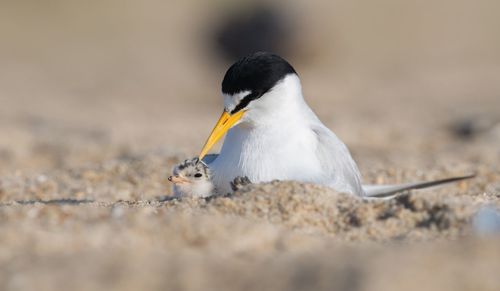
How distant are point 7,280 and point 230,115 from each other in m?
2.12

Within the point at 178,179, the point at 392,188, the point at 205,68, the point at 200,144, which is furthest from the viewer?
the point at 205,68

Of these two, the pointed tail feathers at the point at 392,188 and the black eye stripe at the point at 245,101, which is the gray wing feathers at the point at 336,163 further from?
the black eye stripe at the point at 245,101

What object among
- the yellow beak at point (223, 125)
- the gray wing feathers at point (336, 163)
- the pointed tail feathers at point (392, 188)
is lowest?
the pointed tail feathers at point (392, 188)

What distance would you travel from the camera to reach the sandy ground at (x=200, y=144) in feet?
8.97

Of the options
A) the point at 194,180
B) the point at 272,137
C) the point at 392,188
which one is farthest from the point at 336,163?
the point at 194,180

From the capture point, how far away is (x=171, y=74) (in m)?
Result: 16.7

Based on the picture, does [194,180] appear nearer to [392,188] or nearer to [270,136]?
[270,136]

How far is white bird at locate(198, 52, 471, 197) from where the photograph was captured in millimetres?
4477

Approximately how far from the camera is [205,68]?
16766mm

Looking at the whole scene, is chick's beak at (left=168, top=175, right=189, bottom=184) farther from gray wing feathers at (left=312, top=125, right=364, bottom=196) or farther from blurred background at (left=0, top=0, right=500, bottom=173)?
blurred background at (left=0, top=0, right=500, bottom=173)

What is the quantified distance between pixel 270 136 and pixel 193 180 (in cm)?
54

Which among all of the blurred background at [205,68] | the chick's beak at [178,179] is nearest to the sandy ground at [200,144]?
the blurred background at [205,68]

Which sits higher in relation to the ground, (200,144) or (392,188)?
(392,188)

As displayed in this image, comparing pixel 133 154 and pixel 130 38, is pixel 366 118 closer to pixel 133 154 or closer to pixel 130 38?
pixel 133 154
